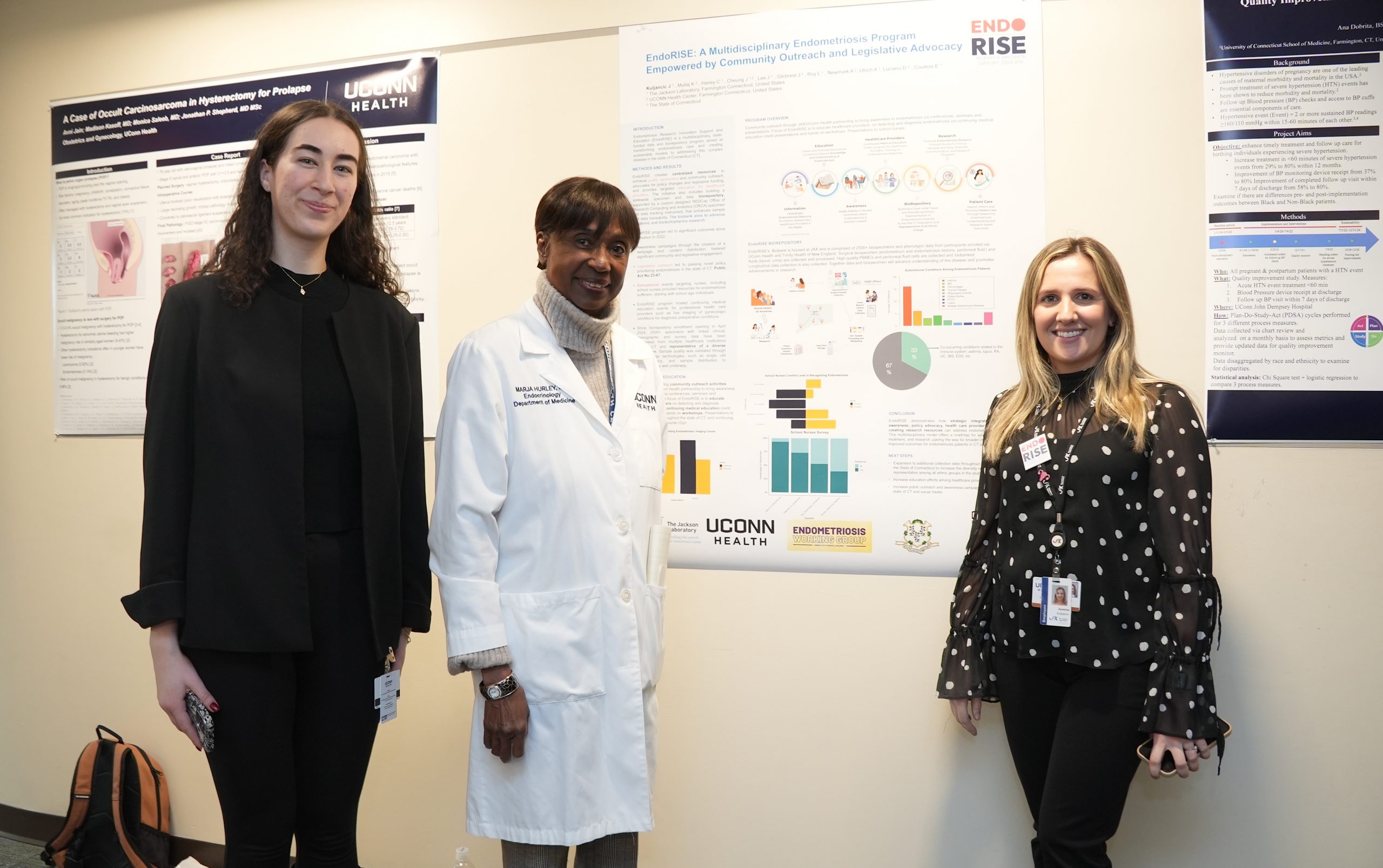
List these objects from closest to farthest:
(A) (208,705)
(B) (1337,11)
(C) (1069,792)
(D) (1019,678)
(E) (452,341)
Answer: (A) (208,705) → (C) (1069,792) → (D) (1019,678) → (B) (1337,11) → (E) (452,341)

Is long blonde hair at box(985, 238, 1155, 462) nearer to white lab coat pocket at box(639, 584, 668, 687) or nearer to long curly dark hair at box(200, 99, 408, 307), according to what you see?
white lab coat pocket at box(639, 584, 668, 687)

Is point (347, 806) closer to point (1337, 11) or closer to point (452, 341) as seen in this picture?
point (452, 341)

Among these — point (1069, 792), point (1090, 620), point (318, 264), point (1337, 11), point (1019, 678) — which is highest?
point (1337, 11)

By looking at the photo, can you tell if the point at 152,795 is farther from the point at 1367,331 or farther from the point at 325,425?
the point at 1367,331

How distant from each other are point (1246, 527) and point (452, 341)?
7.43ft

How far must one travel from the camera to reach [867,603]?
2.39 metres

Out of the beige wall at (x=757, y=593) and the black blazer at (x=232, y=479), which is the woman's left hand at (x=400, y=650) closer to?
the black blazer at (x=232, y=479)

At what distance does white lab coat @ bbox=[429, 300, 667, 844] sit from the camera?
5.16 feet

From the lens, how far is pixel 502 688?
5.04 feet

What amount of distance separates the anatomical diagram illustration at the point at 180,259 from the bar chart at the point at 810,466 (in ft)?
6.54

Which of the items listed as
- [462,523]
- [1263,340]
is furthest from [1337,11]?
Result: [462,523]

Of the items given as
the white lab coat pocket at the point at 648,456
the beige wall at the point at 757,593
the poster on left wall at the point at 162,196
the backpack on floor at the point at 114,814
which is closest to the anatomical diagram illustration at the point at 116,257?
the poster on left wall at the point at 162,196

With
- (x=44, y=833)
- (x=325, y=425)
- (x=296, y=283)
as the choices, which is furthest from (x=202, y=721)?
(x=44, y=833)

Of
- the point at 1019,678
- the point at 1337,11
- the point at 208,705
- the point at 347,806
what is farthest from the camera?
the point at 1337,11
